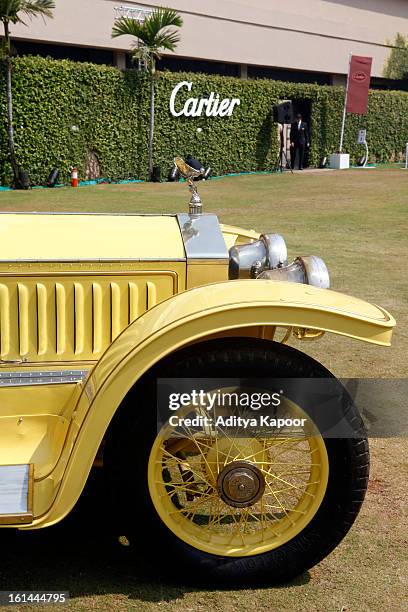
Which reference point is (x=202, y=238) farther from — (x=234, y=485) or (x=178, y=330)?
(x=234, y=485)

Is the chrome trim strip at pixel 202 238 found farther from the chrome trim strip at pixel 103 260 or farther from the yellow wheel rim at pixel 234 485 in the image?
the yellow wheel rim at pixel 234 485

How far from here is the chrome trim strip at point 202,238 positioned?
2998 mm

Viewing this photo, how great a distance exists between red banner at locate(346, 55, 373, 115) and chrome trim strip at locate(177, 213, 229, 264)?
2267cm

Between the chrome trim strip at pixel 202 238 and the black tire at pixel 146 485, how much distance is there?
54cm

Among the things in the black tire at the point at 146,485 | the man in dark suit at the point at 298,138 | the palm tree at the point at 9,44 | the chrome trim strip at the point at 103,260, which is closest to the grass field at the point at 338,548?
the black tire at the point at 146,485

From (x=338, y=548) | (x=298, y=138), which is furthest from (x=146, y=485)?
(x=298, y=138)

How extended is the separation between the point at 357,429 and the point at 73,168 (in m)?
17.0

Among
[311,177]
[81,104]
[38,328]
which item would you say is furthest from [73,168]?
[38,328]

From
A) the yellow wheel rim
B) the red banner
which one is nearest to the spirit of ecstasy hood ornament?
the yellow wheel rim

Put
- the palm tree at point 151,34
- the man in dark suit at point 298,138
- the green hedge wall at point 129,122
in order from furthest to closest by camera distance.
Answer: the man in dark suit at point 298,138 → the palm tree at point 151,34 → the green hedge wall at point 129,122

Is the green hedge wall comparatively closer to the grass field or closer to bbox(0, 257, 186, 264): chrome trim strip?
the grass field

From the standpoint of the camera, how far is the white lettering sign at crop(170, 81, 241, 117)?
67.1 ft

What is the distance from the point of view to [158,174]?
20203 mm

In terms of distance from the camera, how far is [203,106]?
21.1m
